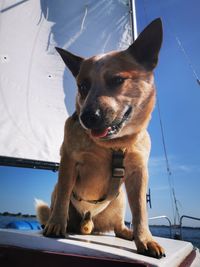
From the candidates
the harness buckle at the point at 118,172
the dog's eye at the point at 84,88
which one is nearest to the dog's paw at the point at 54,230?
the harness buckle at the point at 118,172

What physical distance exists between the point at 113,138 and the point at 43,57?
4122 mm

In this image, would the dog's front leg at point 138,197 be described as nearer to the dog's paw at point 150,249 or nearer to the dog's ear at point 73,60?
the dog's paw at point 150,249

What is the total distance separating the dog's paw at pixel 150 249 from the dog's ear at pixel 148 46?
4.07 feet

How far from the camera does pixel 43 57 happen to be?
19.5 ft

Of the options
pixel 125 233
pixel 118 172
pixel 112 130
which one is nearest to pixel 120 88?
pixel 112 130

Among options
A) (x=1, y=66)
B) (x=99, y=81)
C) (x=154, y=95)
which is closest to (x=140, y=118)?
(x=154, y=95)

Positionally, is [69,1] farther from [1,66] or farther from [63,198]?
[63,198]

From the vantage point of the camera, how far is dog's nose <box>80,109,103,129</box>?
1922 millimetres

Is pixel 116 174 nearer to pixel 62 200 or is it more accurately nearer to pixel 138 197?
pixel 138 197

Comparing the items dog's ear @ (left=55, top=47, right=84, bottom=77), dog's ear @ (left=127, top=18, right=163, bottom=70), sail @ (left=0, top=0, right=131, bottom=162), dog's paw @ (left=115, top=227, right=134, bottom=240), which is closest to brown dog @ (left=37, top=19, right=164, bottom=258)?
dog's ear @ (left=127, top=18, right=163, bottom=70)

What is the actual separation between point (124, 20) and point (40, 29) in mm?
1790

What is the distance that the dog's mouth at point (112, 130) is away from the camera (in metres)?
2.04

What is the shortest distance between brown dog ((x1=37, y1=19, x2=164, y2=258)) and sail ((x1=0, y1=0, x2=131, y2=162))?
290cm

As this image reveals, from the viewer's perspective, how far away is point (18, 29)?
5.84 meters
